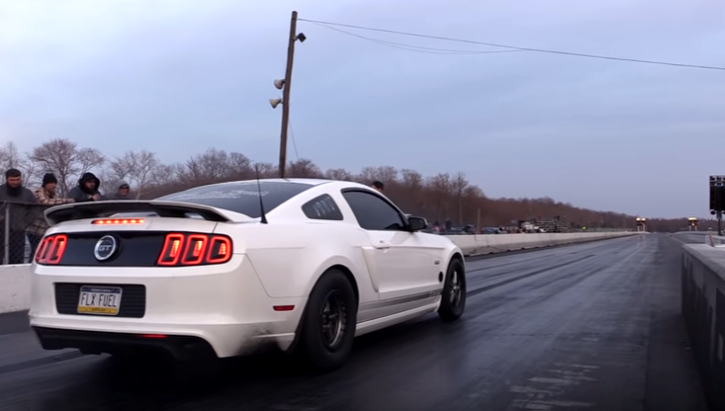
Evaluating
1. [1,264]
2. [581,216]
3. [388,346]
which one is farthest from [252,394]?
[581,216]

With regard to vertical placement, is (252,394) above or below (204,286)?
below

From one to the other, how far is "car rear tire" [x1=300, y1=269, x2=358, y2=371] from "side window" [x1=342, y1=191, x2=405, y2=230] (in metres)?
0.90

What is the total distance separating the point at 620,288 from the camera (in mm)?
12961

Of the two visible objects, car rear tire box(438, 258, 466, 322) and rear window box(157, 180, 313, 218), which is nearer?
rear window box(157, 180, 313, 218)

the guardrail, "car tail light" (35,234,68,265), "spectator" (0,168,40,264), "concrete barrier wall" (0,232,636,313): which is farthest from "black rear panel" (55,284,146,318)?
the guardrail

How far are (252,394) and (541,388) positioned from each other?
215 centimetres

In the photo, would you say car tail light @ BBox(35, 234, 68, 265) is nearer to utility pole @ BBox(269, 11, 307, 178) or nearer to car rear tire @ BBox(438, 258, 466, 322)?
car rear tire @ BBox(438, 258, 466, 322)

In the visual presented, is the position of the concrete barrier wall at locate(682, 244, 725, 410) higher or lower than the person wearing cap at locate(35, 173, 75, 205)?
lower

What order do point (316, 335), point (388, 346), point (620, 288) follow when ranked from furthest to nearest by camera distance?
point (620, 288) → point (388, 346) → point (316, 335)

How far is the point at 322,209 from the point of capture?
5871 millimetres

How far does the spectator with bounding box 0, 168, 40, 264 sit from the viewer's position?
32.5 ft

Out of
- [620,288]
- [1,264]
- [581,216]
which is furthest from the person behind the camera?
[581,216]

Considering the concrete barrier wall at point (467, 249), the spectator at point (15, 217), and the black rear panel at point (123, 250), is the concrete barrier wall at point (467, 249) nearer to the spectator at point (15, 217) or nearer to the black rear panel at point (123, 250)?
the spectator at point (15, 217)

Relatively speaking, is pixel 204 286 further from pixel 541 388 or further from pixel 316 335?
pixel 541 388
